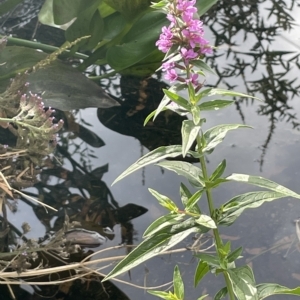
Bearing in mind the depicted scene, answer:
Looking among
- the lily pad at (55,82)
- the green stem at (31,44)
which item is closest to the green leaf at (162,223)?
the lily pad at (55,82)

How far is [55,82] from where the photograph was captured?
27.6 inches

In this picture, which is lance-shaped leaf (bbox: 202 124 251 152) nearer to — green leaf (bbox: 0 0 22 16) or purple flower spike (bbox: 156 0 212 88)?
purple flower spike (bbox: 156 0 212 88)

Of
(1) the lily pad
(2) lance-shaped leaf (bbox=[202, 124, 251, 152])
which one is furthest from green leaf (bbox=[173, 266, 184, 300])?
(1) the lily pad

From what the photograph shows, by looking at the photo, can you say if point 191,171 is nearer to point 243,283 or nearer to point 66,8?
point 243,283

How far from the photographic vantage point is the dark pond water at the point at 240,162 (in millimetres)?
580

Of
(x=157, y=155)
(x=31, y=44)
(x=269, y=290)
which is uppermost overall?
(x=31, y=44)

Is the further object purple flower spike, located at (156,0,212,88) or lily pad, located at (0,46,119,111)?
lily pad, located at (0,46,119,111)

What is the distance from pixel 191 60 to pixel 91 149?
45cm

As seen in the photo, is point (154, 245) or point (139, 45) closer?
point (154, 245)

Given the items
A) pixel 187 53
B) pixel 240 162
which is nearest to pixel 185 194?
pixel 187 53

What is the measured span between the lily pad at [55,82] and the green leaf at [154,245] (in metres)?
0.36

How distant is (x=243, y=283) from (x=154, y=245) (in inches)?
3.1

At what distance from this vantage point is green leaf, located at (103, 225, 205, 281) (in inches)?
14.4

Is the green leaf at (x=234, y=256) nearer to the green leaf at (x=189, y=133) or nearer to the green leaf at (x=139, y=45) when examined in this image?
the green leaf at (x=189, y=133)
